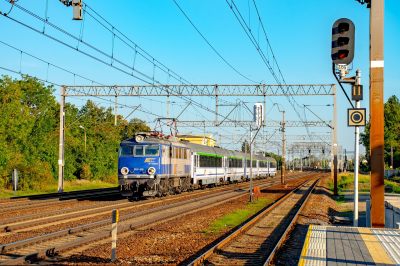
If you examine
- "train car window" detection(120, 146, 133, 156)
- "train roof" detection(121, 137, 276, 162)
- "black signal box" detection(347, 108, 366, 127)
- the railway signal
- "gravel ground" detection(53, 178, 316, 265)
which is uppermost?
the railway signal

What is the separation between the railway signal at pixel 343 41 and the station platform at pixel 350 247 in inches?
165

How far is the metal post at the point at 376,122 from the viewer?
10938 mm

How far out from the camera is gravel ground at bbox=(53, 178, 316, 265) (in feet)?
27.6

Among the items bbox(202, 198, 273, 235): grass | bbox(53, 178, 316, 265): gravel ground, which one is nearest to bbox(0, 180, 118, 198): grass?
bbox(202, 198, 273, 235): grass

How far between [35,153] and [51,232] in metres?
22.1

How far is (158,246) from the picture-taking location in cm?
1001

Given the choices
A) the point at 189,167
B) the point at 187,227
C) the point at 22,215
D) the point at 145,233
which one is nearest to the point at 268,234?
the point at 187,227

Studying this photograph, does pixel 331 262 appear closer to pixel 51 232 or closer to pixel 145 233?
pixel 145 233

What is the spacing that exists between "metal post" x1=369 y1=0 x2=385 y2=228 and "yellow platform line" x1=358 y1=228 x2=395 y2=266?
3.54 ft

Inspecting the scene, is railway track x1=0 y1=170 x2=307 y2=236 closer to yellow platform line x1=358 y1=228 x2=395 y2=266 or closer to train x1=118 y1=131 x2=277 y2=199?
train x1=118 y1=131 x2=277 y2=199

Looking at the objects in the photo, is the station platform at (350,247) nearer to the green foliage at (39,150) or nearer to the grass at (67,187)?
the grass at (67,187)

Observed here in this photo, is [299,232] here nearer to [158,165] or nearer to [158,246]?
[158,246]

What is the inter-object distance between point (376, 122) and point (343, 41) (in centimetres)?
248

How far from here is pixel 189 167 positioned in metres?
27.4
